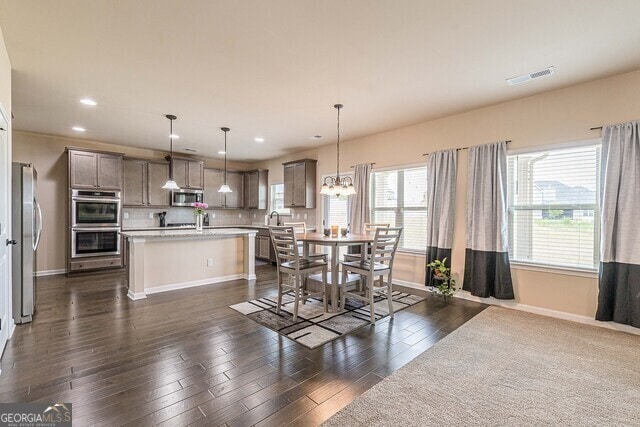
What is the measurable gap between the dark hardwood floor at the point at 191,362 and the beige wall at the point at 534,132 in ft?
2.87

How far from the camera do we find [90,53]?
9.26ft

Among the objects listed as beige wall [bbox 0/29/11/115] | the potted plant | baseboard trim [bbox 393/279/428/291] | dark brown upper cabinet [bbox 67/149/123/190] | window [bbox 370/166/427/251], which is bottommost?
baseboard trim [bbox 393/279/428/291]

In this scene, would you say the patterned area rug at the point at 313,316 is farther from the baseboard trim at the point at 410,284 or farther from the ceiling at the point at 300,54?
the ceiling at the point at 300,54

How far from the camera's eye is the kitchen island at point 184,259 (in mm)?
4273

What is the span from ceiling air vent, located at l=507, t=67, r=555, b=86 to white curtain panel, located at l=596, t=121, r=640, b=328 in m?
0.90

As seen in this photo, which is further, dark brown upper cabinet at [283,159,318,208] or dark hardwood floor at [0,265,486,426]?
dark brown upper cabinet at [283,159,318,208]

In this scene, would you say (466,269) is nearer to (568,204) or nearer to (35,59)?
(568,204)

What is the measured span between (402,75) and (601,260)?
2.97 metres

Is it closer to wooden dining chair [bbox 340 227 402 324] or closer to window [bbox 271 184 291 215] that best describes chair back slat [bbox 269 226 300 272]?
wooden dining chair [bbox 340 227 402 324]

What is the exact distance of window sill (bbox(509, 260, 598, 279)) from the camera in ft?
11.1

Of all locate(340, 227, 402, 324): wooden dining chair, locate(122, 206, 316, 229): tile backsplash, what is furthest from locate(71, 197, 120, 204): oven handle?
locate(340, 227, 402, 324): wooden dining chair

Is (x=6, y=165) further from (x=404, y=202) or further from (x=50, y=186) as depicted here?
(x=404, y=202)

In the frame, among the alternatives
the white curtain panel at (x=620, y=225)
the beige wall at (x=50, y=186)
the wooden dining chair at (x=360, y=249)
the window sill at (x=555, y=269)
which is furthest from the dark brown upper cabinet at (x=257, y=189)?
the white curtain panel at (x=620, y=225)

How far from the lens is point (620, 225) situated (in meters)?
3.15
